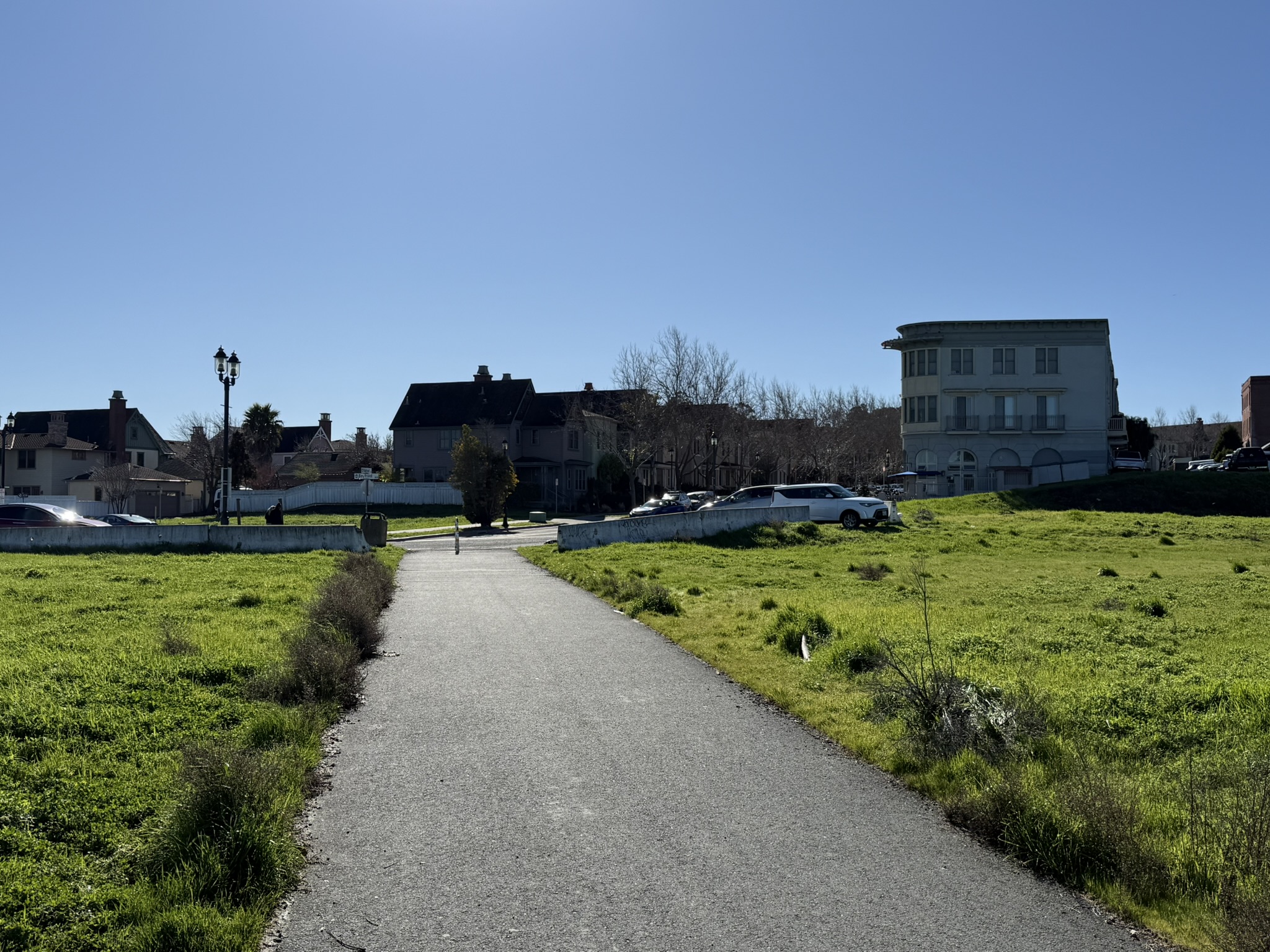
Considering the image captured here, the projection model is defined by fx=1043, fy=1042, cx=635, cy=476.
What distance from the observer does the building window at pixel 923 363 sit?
230 ft

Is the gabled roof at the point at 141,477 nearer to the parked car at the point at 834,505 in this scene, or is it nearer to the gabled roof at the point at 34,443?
the gabled roof at the point at 34,443

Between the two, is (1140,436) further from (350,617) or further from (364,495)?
(350,617)

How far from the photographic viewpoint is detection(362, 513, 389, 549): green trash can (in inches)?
1434

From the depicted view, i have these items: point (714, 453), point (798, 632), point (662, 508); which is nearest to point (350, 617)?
point (798, 632)

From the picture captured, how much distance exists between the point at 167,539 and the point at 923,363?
5247 cm

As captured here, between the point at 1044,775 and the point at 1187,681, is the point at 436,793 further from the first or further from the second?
the point at 1187,681

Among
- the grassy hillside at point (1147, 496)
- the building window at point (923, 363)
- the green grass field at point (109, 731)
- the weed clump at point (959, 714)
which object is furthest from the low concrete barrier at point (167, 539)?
the building window at point (923, 363)

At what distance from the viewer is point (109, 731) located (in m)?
8.23

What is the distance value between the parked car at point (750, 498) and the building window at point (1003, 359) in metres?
36.0

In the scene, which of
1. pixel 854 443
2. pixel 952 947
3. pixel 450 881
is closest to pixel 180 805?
pixel 450 881

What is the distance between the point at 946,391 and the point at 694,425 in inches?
719

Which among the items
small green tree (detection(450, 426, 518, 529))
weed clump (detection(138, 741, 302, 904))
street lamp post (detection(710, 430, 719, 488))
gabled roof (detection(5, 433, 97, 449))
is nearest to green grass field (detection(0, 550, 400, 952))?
weed clump (detection(138, 741, 302, 904))

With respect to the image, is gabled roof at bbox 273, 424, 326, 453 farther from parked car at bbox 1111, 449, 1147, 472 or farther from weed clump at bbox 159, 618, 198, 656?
weed clump at bbox 159, 618, 198, 656

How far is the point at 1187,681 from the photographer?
1012 cm
